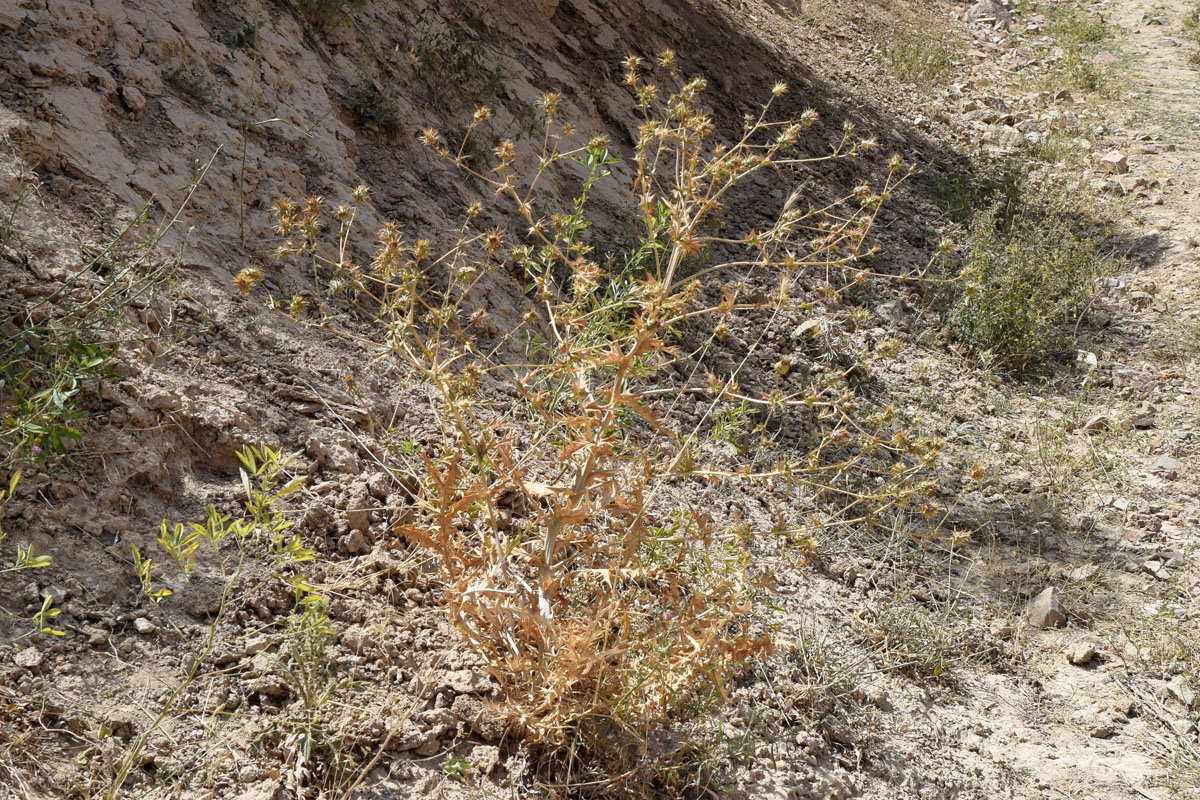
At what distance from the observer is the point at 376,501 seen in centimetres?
271

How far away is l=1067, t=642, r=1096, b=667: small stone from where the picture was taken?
322cm

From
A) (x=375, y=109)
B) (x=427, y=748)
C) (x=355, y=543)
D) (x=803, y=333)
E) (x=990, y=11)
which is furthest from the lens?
(x=990, y=11)

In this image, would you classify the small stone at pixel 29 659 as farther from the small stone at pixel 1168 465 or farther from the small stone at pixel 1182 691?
the small stone at pixel 1168 465

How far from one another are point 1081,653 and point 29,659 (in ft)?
10.7

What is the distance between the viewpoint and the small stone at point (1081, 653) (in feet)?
10.6

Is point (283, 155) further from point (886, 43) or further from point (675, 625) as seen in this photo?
point (886, 43)

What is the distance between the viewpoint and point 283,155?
3.67 meters

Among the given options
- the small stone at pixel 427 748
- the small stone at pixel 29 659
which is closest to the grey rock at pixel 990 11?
the small stone at pixel 427 748

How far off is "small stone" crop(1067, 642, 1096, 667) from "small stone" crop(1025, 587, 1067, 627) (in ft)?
0.36

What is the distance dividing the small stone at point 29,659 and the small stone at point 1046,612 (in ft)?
10.5

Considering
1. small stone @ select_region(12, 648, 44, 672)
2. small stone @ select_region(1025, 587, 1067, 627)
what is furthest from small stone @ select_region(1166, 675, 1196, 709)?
small stone @ select_region(12, 648, 44, 672)

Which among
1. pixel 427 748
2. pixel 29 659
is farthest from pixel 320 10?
pixel 427 748

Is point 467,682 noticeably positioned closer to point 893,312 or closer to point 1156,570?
point 1156,570

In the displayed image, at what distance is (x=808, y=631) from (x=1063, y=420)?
92.7 inches
